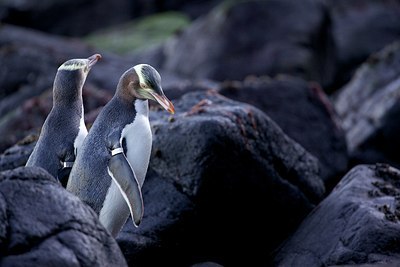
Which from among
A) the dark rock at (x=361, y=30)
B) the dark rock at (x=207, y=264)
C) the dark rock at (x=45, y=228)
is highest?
the dark rock at (x=45, y=228)

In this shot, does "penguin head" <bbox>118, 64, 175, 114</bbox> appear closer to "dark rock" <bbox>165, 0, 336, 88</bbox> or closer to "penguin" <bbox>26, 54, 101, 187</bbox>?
"penguin" <bbox>26, 54, 101, 187</bbox>

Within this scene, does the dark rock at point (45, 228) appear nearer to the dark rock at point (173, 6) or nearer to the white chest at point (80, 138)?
the white chest at point (80, 138)

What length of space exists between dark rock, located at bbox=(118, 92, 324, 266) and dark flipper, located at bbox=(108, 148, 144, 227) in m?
1.17

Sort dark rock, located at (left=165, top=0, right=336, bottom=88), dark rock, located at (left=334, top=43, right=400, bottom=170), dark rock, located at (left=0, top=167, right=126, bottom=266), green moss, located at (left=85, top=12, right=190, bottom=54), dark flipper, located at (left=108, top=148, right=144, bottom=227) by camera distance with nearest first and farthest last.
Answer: dark rock, located at (left=0, top=167, right=126, bottom=266), dark flipper, located at (left=108, top=148, right=144, bottom=227), dark rock, located at (left=334, top=43, right=400, bottom=170), dark rock, located at (left=165, top=0, right=336, bottom=88), green moss, located at (left=85, top=12, right=190, bottom=54)

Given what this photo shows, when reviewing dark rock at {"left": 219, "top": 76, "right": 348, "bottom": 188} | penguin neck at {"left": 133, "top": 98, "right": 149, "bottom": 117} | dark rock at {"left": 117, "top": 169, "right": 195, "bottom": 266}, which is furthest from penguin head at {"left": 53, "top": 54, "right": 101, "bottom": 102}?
dark rock at {"left": 219, "top": 76, "right": 348, "bottom": 188}

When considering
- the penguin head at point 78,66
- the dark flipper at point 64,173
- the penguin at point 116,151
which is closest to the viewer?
the penguin at point 116,151

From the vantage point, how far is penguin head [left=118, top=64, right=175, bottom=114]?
8773mm

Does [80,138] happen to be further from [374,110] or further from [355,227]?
[374,110]

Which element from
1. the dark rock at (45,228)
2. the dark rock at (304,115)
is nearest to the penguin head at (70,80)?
the dark rock at (45,228)

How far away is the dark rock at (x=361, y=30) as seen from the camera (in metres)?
24.6

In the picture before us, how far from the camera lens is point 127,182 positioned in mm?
8375

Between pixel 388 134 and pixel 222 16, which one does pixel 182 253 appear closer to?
pixel 388 134

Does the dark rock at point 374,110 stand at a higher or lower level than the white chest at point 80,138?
lower

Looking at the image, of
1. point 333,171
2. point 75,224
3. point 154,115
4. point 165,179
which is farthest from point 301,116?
point 75,224
